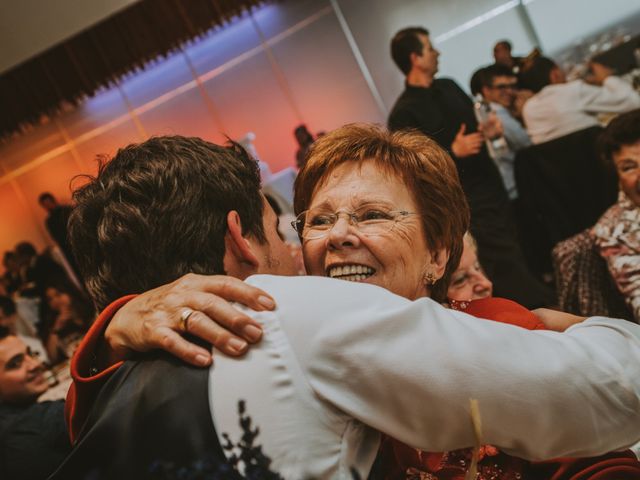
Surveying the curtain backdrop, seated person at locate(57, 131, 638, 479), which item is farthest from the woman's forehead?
the curtain backdrop

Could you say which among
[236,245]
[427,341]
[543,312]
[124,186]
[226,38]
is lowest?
[543,312]

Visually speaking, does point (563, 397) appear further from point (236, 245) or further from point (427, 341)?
point (236, 245)

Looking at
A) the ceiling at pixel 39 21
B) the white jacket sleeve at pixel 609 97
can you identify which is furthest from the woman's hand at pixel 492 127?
the ceiling at pixel 39 21

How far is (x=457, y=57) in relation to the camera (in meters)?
5.72

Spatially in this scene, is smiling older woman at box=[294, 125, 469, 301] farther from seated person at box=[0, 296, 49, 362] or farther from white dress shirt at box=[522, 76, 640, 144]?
seated person at box=[0, 296, 49, 362]

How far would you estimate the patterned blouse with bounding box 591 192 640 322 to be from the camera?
2.18m

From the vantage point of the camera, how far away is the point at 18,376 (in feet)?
9.70

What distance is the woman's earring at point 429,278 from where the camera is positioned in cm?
156

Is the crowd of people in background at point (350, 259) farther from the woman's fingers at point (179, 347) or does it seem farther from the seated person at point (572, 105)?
the seated person at point (572, 105)

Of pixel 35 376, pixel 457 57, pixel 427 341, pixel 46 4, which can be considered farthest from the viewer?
pixel 457 57

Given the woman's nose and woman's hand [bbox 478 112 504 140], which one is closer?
the woman's nose

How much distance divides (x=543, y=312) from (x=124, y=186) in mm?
978

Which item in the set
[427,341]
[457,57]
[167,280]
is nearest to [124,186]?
[167,280]

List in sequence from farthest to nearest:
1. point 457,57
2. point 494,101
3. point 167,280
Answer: point 457,57 → point 494,101 → point 167,280
